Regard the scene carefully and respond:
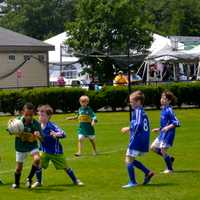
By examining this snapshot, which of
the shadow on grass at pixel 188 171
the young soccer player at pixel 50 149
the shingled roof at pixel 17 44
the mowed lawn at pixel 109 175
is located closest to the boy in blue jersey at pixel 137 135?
the mowed lawn at pixel 109 175

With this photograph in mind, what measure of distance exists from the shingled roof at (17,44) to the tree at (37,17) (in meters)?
62.4

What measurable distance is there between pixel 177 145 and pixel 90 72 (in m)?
32.6

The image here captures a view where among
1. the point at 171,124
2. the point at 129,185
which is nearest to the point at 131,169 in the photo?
the point at 129,185

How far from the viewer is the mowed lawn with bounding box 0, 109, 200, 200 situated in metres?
11.0

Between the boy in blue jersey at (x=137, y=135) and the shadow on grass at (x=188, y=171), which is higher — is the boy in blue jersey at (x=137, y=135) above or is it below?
above

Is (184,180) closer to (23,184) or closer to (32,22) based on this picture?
(23,184)

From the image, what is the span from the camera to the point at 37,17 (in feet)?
392

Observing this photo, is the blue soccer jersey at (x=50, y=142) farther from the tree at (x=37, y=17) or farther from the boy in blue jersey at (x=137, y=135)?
the tree at (x=37, y=17)

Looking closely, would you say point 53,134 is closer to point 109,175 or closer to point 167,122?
point 109,175

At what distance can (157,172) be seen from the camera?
13570mm

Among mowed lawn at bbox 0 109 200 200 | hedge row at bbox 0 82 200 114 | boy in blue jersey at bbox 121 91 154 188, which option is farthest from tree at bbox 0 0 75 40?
boy in blue jersey at bbox 121 91 154 188

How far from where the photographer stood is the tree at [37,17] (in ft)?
379

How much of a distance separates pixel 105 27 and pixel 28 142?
41767mm

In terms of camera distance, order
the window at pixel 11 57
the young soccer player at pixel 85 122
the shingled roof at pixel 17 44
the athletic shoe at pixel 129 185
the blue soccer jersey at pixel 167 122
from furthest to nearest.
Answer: the window at pixel 11 57
the shingled roof at pixel 17 44
the young soccer player at pixel 85 122
the blue soccer jersey at pixel 167 122
the athletic shoe at pixel 129 185
